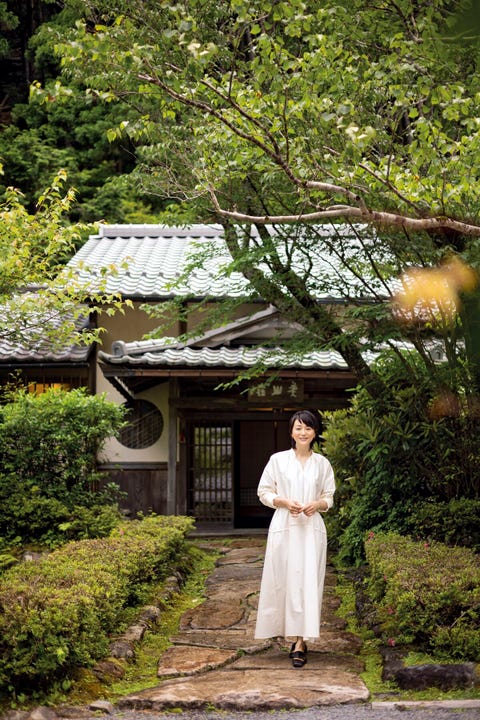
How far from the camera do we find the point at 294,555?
6730 millimetres

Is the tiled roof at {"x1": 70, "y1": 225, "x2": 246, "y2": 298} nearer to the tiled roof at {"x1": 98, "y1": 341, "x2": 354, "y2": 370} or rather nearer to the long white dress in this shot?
the tiled roof at {"x1": 98, "y1": 341, "x2": 354, "y2": 370}

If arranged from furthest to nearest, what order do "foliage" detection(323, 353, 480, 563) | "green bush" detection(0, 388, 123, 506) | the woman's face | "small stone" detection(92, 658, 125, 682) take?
"green bush" detection(0, 388, 123, 506) < "foliage" detection(323, 353, 480, 563) < the woman's face < "small stone" detection(92, 658, 125, 682)

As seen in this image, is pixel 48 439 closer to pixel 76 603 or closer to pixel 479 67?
pixel 76 603

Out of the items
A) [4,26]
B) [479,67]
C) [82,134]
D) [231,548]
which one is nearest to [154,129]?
[479,67]

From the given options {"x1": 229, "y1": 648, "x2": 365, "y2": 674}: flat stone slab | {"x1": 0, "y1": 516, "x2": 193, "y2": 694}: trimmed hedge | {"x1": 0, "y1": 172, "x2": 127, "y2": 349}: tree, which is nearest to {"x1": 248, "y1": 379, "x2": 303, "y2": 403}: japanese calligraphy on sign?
{"x1": 0, "y1": 172, "x2": 127, "y2": 349}: tree

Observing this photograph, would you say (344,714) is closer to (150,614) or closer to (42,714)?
(42,714)

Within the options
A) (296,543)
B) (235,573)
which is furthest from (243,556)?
(296,543)

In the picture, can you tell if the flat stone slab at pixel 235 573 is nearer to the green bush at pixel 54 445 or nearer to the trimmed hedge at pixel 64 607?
the green bush at pixel 54 445

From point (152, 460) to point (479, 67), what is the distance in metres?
10.2

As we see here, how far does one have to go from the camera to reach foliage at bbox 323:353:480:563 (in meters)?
8.70

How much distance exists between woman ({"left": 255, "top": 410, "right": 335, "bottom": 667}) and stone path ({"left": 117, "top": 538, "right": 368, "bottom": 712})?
0.31m

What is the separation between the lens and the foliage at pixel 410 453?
8.70 m

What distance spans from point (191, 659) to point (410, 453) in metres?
3.25

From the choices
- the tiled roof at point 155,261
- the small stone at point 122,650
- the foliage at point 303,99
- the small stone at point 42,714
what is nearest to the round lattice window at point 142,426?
the tiled roof at point 155,261
